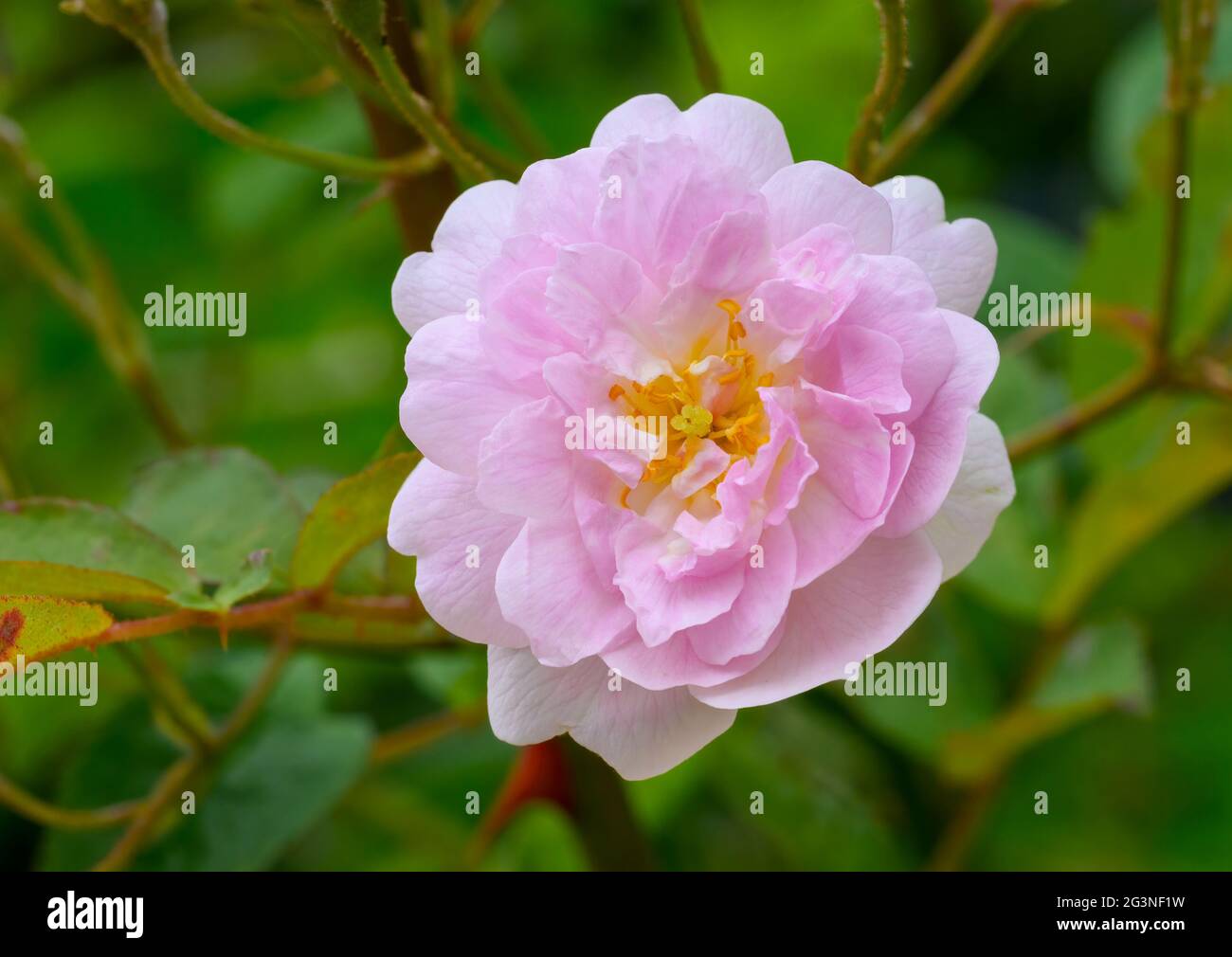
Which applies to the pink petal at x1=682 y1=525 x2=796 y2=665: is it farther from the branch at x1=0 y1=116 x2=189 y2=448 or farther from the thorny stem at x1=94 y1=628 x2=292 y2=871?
the branch at x1=0 y1=116 x2=189 y2=448

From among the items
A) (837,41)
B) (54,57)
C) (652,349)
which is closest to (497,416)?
(652,349)

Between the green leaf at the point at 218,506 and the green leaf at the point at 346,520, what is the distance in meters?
0.02

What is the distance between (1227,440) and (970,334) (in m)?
0.30

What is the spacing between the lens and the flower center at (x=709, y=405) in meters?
0.42

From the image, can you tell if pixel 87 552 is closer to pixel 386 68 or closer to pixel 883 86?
pixel 386 68

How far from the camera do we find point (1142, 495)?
2.16 ft

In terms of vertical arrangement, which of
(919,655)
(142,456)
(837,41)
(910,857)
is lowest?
(910,857)

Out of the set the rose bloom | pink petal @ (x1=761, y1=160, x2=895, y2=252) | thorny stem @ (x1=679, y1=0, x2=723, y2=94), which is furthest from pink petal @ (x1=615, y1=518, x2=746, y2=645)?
thorny stem @ (x1=679, y1=0, x2=723, y2=94)

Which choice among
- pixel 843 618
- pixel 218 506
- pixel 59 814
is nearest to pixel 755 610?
pixel 843 618

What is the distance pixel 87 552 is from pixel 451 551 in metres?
0.15

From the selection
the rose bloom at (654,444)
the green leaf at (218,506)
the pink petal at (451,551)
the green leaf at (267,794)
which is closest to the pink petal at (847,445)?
the rose bloom at (654,444)
